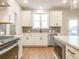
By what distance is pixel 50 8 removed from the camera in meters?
8.51

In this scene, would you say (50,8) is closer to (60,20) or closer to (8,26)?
(60,20)

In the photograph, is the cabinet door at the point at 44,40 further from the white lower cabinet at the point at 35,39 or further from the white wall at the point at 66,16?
the white wall at the point at 66,16

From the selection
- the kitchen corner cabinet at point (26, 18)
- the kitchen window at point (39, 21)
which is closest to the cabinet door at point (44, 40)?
the kitchen window at point (39, 21)

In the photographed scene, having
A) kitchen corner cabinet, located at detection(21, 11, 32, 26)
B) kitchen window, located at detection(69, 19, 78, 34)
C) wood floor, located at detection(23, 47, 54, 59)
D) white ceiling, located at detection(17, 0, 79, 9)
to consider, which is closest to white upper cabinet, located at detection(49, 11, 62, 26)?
white ceiling, located at detection(17, 0, 79, 9)

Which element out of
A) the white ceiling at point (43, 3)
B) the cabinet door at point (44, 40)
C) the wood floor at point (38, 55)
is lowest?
the wood floor at point (38, 55)

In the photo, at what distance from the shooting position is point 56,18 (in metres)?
8.19

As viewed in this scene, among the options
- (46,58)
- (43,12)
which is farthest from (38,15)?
(46,58)

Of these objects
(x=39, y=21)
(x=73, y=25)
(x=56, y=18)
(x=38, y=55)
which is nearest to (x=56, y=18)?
A: (x=56, y=18)

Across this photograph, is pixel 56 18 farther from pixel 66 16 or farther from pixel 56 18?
pixel 66 16

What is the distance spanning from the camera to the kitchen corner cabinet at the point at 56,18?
26.8 ft

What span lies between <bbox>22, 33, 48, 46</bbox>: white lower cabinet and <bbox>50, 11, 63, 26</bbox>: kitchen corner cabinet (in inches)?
41.9

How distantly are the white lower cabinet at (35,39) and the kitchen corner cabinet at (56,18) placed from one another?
41.9 inches

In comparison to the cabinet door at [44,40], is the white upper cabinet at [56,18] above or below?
above

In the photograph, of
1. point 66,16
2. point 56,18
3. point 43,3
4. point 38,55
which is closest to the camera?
point 38,55
